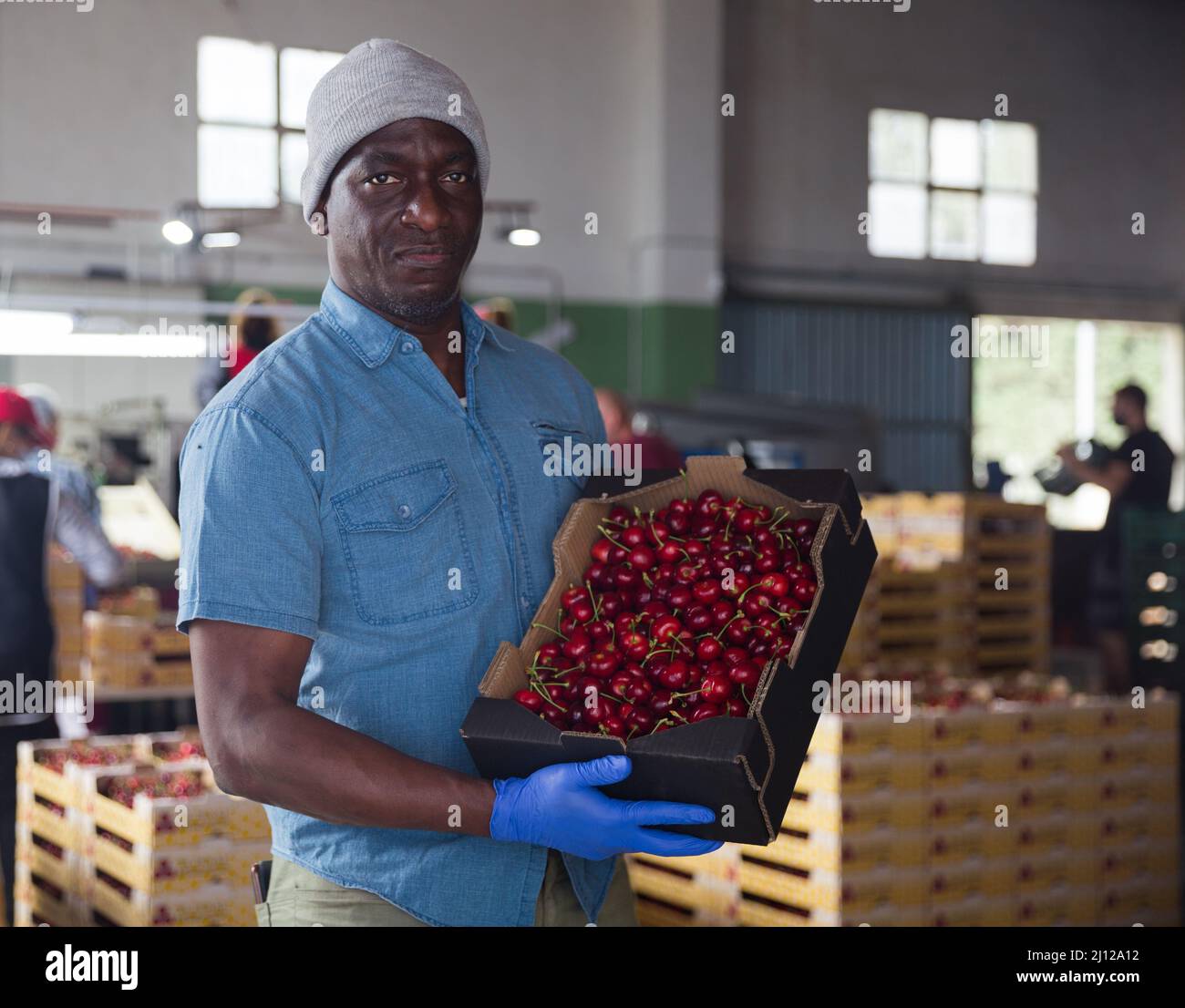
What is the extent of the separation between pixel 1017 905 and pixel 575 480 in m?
2.58

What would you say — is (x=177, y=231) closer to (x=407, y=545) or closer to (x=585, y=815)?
(x=407, y=545)

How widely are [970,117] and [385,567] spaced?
44.3ft

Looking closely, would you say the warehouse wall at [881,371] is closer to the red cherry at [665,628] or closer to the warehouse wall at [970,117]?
the warehouse wall at [970,117]

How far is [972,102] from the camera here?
13.9 m

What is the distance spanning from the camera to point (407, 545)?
1.62 m

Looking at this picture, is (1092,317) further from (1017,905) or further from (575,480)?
(575,480)

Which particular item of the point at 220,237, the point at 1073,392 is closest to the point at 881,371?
the point at 1073,392

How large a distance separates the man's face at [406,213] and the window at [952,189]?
12302 millimetres

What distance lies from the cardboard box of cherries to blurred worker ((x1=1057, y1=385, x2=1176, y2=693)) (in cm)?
575

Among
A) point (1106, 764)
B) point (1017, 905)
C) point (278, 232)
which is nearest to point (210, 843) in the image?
point (1017, 905)

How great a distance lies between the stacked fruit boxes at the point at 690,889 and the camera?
374 centimetres

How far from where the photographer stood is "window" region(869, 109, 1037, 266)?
531 inches

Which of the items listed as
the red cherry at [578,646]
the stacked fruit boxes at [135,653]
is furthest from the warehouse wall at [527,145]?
the red cherry at [578,646]

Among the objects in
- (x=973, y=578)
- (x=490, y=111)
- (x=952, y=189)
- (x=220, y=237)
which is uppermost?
(x=490, y=111)
